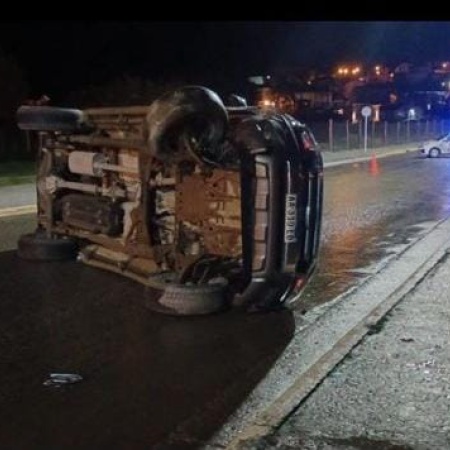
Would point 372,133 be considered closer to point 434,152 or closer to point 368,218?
point 434,152

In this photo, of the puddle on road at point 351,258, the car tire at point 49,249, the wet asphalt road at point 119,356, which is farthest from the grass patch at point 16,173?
the puddle on road at point 351,258

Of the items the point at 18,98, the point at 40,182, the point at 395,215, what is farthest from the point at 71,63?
the point at 40,182

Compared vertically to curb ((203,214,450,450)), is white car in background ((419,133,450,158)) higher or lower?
higher

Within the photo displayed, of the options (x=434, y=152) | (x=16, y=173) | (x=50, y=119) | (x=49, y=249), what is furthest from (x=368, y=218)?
(x=434, y=152)

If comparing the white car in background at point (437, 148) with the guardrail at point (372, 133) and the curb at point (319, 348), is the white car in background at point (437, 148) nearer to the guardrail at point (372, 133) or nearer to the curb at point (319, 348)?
the guardrail at point (372, 133)

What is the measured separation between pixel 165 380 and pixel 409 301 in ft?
10.3

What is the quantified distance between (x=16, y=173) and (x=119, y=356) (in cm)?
1966

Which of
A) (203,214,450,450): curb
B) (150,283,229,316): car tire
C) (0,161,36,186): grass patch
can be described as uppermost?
(0,161,36,186): grass patch

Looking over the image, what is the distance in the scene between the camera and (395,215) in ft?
45.6

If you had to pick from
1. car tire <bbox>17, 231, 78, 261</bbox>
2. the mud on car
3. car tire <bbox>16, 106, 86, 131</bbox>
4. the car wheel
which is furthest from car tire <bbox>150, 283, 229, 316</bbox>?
the car wheel

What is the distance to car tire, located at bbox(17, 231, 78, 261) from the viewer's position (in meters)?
9.16

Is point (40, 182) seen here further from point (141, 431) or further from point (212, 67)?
point (212, 67)

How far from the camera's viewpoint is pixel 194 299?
6617 millimetres

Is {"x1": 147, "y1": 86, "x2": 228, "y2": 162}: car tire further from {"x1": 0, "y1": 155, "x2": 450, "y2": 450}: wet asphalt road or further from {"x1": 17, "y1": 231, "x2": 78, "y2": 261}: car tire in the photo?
{"x1": 17, "y1": 231, "x2": 78, "y2": 261}: car tire
